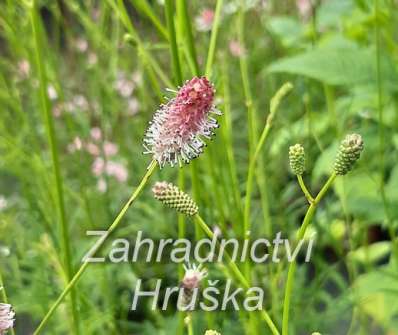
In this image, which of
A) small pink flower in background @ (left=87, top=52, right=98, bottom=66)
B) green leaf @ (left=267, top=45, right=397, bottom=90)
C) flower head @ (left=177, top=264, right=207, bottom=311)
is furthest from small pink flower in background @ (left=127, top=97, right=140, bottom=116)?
flower head @ (left=177, top=264, right=207, bottom=311)

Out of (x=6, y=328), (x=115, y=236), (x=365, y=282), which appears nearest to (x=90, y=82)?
(x=115, y=236)

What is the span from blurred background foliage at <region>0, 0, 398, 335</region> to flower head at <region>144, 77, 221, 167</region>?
0.17 m

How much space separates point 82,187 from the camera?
1107 mm

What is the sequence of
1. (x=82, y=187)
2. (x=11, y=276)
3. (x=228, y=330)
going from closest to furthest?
(x=228, y=330)
(x=82, y=187)
(x=11, y=276)

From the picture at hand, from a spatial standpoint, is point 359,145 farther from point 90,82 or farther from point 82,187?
point 90,82

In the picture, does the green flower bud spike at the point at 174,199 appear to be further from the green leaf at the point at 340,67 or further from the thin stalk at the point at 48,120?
the green leaf at the point at 340,67

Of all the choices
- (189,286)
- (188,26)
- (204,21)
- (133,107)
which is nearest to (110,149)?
(133,107)

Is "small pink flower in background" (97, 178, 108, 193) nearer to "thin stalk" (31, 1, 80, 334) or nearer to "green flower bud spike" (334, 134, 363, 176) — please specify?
"thin stalk" (31, 1, 80, 334)

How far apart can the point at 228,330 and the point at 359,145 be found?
0.58 m

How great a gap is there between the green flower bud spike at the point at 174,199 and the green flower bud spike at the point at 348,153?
3.7 inches

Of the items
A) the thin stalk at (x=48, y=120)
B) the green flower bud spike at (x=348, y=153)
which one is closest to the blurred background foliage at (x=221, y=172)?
the thin stalk at (x=48, y=120)

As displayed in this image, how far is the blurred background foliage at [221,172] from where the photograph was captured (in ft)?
3.08

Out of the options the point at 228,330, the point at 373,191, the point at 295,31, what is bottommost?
the point at 228,330

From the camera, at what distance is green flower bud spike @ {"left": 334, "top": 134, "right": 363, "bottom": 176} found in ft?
1.53
